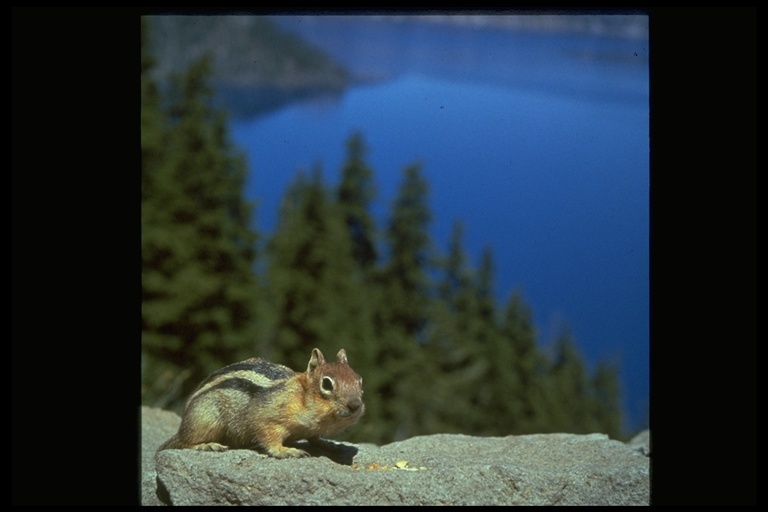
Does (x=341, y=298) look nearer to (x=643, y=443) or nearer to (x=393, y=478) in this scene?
(x=643, y=443)

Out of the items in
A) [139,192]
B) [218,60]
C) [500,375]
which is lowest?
[500,375]

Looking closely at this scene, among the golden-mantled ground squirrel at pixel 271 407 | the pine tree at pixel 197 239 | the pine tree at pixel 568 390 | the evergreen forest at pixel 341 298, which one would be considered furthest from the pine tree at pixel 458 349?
the golden-mantled ground squirrel at pixel 271 407

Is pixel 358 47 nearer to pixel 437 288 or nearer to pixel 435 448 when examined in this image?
pixel 435 448

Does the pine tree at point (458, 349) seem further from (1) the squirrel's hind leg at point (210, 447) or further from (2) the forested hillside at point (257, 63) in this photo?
(1) the squirrel's hind leg at point (210, 447)

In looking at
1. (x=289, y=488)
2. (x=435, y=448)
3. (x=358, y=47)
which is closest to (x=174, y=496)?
(x=289, y=488)

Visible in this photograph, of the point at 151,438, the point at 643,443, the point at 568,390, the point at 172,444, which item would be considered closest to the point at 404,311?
the point at 568,390
